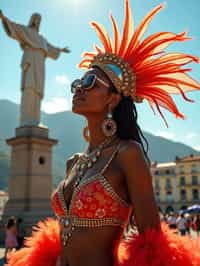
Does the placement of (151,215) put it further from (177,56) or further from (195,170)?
(195,170)

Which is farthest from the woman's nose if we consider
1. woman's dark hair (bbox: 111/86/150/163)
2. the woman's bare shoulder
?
the woman's bare shoulder

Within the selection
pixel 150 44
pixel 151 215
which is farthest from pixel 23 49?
pixel 151 215

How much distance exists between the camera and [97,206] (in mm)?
1712

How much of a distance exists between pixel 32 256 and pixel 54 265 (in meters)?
0.17

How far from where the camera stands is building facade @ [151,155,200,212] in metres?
52.3

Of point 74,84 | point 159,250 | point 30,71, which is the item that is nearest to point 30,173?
point 30,71

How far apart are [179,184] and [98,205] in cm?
5513

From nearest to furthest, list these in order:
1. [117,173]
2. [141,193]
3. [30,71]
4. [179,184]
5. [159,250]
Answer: [159,250] → [141,193] → [117,173] → [30,71] → [179,184]

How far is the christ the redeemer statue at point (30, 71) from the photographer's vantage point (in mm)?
11898

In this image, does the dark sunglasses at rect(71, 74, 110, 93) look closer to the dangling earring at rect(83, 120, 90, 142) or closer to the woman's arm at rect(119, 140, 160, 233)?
the dangling earring at rect(83, 120, 90, 142)

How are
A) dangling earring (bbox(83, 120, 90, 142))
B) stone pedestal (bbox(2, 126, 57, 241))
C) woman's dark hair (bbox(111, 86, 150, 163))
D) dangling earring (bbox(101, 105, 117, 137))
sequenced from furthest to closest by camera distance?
stone pedestal (bbox(2, 126, 57, 241)), dangling earring (bbox(83, 120, 90, 142)), dangling earring (bbox(101, 105, 117, 137)), woman's dark hair (bbox(111, 86, 150, 163))

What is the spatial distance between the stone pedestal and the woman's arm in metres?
9.11

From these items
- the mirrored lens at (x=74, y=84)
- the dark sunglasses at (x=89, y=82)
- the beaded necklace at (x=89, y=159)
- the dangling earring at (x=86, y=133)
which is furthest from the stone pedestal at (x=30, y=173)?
the dark sunglasses at (x=89, y=82)

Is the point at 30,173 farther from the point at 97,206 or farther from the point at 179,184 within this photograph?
the point at 179,184
